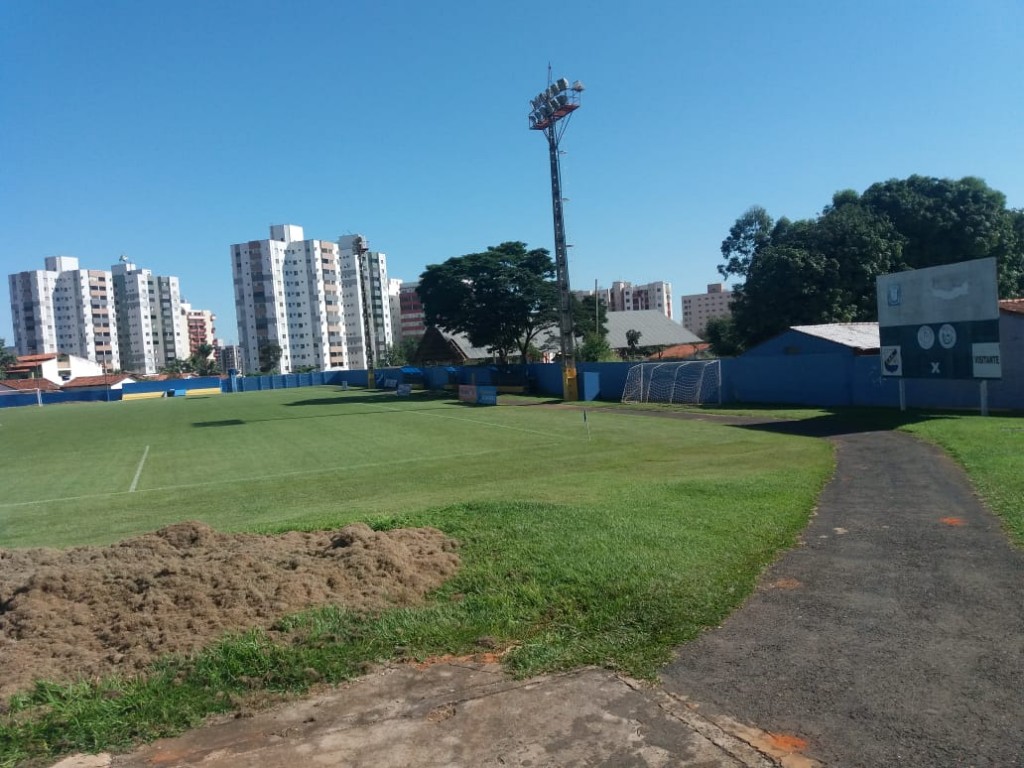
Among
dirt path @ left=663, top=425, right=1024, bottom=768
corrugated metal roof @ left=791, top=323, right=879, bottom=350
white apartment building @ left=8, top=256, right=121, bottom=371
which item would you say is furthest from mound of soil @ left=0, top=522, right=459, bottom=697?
white apartment building @ left=8, top=256, right=121, bottom=371

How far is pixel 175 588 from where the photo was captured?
21.7 ft

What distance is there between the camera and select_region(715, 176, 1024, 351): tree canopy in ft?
133

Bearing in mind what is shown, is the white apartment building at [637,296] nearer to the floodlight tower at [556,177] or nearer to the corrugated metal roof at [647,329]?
the corrugated metal roof at [647,329]

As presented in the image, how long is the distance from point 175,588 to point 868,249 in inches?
1637

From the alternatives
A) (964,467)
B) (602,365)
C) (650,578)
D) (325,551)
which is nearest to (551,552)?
(650,578)

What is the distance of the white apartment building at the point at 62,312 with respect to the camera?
142250 mm

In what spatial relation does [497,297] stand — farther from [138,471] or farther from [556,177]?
[138,471]

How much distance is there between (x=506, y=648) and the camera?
5801 millimetres

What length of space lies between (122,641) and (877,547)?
7.40 meters

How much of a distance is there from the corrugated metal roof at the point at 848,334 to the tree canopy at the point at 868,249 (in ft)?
21.7

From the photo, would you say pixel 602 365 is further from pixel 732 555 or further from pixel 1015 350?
pixel 732 555

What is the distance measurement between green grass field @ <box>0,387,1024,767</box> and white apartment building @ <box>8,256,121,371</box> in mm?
131797

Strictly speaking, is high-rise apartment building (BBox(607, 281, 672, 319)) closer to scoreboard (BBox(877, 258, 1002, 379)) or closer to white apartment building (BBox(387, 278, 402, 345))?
white apartment building (BBox(387, 278, 402, 345))

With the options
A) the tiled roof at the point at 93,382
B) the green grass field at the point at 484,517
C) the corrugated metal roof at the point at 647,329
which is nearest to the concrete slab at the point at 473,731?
the green grass field at the point at 484,517
